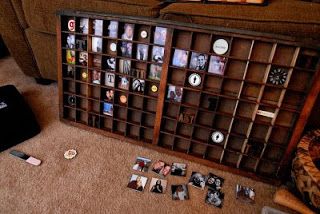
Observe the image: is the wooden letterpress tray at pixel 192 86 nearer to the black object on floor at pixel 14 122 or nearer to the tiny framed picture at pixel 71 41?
the tiny framed picture at pixel 71 41

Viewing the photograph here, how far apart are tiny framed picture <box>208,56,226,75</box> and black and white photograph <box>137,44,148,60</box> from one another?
27 cm

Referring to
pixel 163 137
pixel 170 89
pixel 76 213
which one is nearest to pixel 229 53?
pixel 170 89

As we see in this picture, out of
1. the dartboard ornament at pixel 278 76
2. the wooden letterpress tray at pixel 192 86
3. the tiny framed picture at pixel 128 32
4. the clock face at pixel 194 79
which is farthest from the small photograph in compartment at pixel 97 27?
the dartboard ornament at pixel 278 76

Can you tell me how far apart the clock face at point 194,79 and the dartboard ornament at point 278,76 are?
26 centimetres

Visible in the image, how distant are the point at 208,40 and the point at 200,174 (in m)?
0.56

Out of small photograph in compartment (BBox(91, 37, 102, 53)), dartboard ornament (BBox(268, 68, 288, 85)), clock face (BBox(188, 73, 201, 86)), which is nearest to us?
dartboard ornament (BBox(268, 68, 288, 85))

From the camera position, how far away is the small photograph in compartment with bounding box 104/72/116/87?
1.10 m

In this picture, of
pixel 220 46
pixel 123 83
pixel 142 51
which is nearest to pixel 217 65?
pixel 220 46

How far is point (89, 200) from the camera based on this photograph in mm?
882

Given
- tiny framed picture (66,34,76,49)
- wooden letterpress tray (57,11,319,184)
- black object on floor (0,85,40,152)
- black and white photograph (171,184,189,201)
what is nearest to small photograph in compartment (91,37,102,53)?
wooden letterpress tray (57,11,319,184)

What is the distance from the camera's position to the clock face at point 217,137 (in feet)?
3.31

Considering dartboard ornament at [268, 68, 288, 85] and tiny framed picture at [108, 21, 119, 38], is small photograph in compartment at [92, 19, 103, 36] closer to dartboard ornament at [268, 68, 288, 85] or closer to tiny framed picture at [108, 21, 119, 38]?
tiny framed picture at [108, 21, 119, 38]

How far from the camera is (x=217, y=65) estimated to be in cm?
92

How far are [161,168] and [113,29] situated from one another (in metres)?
0.64
